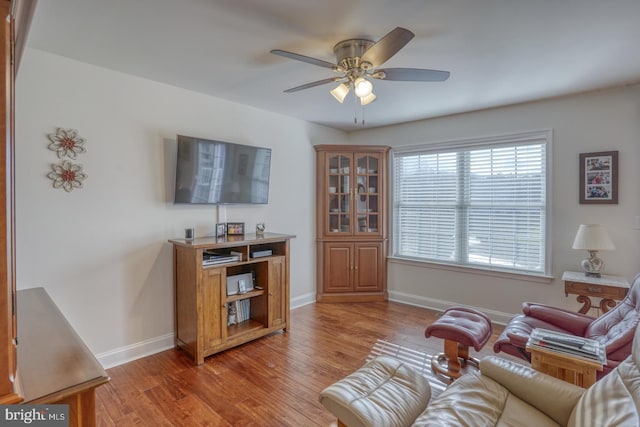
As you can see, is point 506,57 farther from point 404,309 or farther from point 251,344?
point 251,344

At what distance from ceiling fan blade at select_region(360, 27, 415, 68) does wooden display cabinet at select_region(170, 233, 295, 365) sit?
1855mm

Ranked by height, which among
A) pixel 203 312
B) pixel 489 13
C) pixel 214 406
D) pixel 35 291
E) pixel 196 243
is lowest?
pixel 214 406

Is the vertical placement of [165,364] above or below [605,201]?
below

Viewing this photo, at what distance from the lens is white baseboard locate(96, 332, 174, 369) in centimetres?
265

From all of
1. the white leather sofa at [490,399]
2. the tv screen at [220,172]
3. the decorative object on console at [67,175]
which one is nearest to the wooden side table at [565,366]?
the white leather sofa at [490,399]

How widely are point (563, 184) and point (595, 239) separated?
0.70m

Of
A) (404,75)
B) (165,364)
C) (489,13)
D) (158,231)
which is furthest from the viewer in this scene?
(158,231)

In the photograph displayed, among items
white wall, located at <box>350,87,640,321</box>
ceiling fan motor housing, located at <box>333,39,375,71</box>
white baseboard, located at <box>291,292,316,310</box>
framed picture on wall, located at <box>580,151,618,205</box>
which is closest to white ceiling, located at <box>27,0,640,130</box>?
ceiling fan motor housing, located at <box>333,39,375,71</box>

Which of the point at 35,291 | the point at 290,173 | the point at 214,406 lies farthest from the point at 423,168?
the point at 35,291

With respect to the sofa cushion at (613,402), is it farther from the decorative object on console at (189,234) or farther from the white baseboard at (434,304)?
the decorative object on console at (189,234)

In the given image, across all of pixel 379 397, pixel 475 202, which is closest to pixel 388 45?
pixel 379 397

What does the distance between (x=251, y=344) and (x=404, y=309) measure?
79.7 inches

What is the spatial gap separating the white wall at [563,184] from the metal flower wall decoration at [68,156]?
3.68m

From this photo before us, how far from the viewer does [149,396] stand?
2.26 metres
